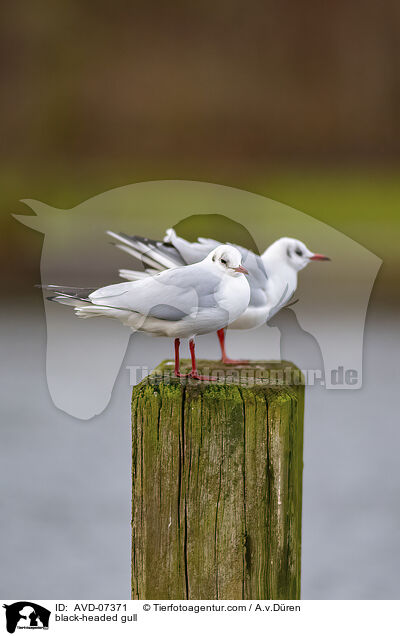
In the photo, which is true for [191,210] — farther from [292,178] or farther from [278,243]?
[278,243]

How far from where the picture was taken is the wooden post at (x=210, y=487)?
7.88 ft

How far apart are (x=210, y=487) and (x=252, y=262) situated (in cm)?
123

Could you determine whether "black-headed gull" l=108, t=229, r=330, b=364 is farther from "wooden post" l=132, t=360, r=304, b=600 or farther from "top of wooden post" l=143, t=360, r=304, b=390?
"wooden post" l=132, t=360, r=304, b=600

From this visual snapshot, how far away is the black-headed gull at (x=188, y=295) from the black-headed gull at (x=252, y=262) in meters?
0.28

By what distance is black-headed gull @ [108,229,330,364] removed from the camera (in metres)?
3.23

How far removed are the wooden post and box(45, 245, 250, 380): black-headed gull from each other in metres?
0.27

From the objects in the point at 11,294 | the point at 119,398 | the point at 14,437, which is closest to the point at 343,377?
the point at 119,398
